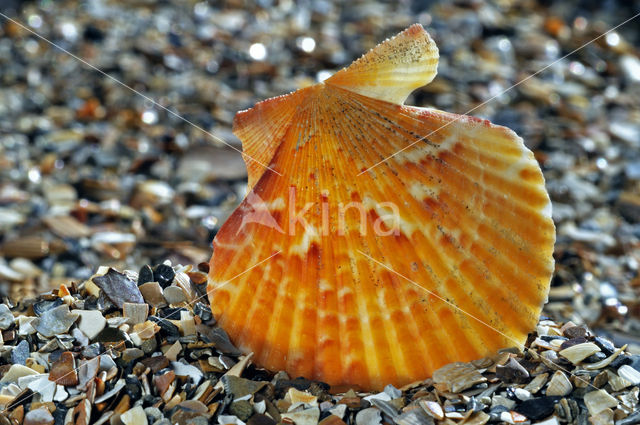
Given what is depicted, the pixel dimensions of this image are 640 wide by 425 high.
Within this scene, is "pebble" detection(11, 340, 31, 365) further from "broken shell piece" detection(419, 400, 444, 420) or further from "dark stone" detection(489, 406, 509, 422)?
"dark stone" detection(489, 406, 509, 422)

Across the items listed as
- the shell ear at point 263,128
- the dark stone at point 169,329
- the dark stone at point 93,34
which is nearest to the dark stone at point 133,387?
the dark stone at point 169,329

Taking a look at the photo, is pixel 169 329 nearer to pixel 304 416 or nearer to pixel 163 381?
pixel 163 381

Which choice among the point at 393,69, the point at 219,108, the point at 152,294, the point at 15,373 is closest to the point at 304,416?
the point at 152,294

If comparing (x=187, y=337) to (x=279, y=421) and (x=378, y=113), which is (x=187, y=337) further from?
(x=378, y=113)

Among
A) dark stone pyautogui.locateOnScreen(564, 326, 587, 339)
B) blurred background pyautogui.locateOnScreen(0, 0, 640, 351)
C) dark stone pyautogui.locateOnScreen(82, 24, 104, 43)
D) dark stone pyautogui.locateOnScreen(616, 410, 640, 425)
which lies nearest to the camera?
dark stone pyautogui.locateOnScreen(616, 410, 640, 425)

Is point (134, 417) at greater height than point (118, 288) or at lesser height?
lesser

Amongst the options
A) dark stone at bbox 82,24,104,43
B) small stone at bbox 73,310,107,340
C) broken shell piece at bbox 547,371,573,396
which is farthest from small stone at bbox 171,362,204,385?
dark stone at bbox 82,24,104,43

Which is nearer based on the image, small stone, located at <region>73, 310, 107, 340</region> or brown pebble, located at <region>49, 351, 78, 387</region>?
brown pebble, located at <region>49, 351, 78, 387</region>
